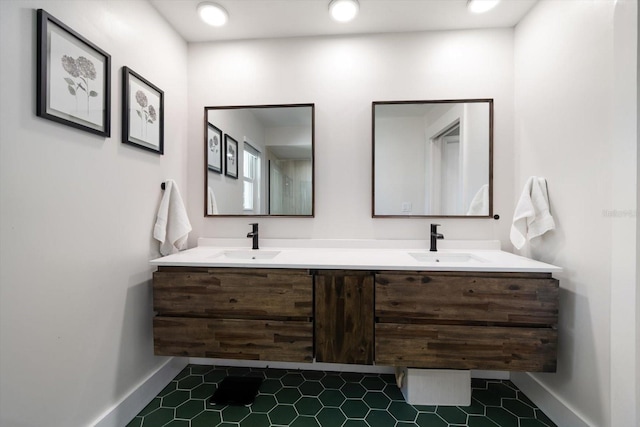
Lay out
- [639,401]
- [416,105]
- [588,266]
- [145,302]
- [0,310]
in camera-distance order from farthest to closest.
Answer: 1. [416,105]
2. [145,302]
3. [588,266]
4. [639,401]
5. [0,310]

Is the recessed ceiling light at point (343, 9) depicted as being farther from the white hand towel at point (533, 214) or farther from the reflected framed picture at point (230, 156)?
the white hand towel at point (533, 214)

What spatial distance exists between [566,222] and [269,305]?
1.60 metres

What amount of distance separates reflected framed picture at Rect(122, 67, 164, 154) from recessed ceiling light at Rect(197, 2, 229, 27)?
55 centimetres

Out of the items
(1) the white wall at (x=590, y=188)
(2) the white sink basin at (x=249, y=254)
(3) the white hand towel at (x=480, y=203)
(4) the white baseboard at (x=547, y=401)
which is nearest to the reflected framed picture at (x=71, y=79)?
(2) the white sink basin at (x=249, y=254)

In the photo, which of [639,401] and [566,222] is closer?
[639,401]

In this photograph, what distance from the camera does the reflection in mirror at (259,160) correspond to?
185 cm

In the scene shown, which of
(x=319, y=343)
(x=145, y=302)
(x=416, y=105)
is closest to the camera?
(x=319, y=343)

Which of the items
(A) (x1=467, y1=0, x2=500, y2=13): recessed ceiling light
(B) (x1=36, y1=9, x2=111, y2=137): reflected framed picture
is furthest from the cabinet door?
(A) (x1=467, y1=0, x2=500, y2=13): recessed ceiling light

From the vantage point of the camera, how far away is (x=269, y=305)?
4.37ft

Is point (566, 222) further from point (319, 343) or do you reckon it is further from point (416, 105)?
point (319, 343)

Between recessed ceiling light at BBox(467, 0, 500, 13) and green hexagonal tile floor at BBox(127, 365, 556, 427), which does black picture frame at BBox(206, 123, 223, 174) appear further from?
recessed ceiling light at BBox(467, 0, 500, 13)

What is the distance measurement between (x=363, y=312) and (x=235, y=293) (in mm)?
670

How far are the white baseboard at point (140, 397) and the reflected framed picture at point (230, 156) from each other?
1338 mm

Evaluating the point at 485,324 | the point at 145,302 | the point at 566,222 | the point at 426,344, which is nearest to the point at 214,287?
the point at 145,302
